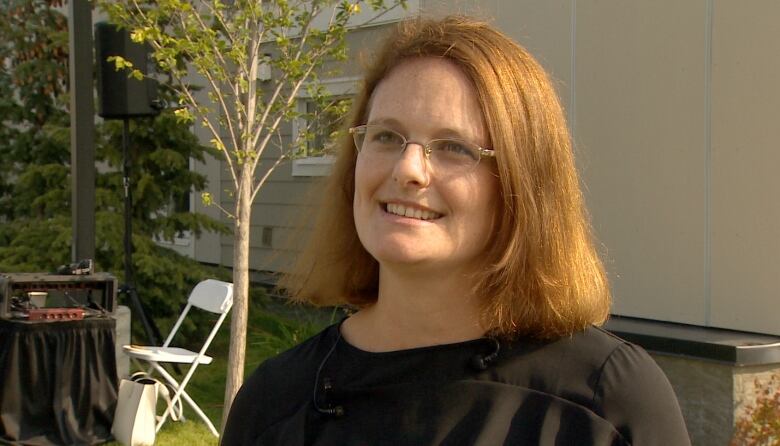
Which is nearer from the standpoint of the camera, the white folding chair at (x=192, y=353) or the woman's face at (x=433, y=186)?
the woman's face at (x=433, y=186)

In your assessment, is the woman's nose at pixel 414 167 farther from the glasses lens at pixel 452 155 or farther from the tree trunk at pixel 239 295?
the tree trunk at pixel 239 295

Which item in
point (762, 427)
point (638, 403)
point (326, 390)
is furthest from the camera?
point (762, 427)

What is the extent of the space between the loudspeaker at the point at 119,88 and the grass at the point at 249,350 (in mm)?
2219

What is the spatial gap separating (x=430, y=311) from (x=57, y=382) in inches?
183

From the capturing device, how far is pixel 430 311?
1.55 meters

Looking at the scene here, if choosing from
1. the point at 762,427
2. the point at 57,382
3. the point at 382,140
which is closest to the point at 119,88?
the point at 57,382

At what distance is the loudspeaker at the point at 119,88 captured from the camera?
23.0 feet

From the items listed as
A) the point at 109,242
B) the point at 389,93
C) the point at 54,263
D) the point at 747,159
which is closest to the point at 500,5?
the point at 747,159

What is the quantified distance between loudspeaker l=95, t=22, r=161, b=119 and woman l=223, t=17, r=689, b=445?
5.87m

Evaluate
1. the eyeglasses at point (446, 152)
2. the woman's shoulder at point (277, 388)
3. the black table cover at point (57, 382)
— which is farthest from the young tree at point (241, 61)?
the eyeglasses at point (446, 152)

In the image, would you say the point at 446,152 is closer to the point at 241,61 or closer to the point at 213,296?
the point at 241,61

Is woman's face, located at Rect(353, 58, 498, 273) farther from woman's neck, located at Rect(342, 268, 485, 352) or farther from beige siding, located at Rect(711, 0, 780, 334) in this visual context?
beige siding, located at Rect(711, 0, 780, 334)

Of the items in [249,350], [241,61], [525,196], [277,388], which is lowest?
[249,350]

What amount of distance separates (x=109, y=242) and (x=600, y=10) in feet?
15.9
